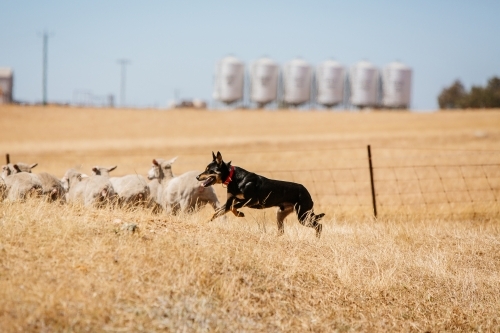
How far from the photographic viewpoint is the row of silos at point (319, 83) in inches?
2640

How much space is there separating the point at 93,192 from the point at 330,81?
58214 mm

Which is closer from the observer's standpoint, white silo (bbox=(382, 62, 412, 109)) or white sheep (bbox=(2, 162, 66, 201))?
white sheep (bbox=(2, 162, 66, 201))

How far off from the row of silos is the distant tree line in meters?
17.3

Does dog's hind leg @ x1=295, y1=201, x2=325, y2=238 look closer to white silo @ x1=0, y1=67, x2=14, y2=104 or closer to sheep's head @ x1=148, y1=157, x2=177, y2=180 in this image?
sheep's head @ x1=148, y1=157, x2=177, y2=180

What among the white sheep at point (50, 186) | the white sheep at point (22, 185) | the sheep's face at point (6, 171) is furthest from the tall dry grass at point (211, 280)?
the sheep's face at point (6, 171)

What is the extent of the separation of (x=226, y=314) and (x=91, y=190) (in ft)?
18.5

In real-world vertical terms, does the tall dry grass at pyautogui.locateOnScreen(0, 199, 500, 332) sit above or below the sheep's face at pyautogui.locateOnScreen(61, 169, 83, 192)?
below

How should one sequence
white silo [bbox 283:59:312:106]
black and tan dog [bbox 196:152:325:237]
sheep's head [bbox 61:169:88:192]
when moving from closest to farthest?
black and tan dog [bbox 196:152:325:237], sheep's head [bbox 61:169:88:192], white silo [bbox 283:59:312:106]

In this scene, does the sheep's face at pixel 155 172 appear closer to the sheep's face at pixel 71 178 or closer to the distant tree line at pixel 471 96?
the sheep's face at pixel 71 178

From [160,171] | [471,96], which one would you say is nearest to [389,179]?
[160,171]

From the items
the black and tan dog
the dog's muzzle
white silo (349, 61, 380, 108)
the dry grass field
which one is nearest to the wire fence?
the dry grass field

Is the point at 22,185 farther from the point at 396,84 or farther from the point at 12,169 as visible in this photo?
the point at 396,84

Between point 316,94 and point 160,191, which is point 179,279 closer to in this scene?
point 160,191

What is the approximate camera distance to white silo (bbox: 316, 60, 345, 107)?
67.4m
